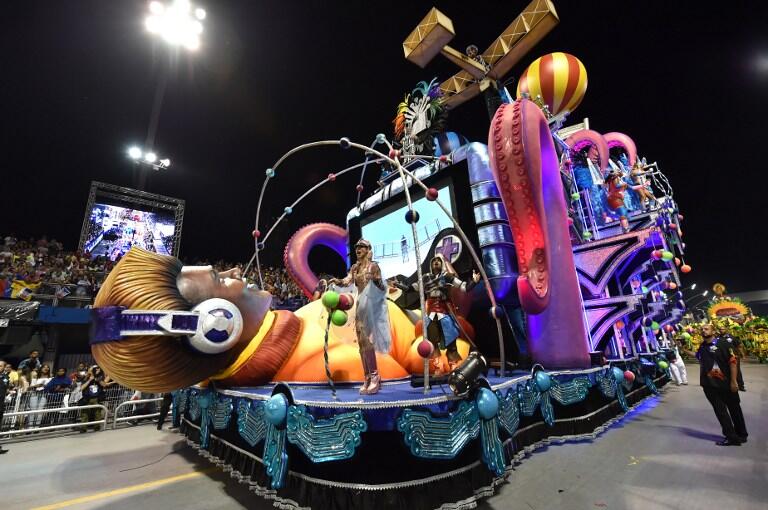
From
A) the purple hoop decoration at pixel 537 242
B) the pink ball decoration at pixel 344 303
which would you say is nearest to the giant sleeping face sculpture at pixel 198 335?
the pink ball decoration at pixel 344 303

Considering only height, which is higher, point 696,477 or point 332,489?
point 332,489

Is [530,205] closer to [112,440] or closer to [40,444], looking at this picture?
[112,440]

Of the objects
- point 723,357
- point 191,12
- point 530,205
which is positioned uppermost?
point 191,12

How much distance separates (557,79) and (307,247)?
8.39 meters

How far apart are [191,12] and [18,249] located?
14289mm

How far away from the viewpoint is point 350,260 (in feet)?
32.6

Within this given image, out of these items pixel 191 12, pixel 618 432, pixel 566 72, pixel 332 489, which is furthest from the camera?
pixel 566 72

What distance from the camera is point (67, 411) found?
7.44 metres

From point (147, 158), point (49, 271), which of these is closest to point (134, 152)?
point (147, 158)

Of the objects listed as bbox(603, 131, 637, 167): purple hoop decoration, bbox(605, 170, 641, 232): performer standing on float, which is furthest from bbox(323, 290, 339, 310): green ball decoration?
bbox(603, 131, 637, 167): purple hoop decoration

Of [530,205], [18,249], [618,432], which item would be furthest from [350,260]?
[18,249]

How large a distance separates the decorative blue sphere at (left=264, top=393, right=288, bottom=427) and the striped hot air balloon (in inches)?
388

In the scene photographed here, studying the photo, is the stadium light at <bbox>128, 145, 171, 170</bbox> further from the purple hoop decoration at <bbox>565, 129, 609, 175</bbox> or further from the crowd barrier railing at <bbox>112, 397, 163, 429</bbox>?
the purple hoop decoration at <bbox>565, 129, 609, 175</bbox>

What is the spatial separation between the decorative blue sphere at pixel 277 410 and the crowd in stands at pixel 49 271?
8.22 m
